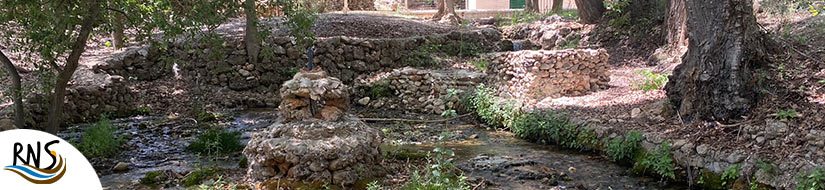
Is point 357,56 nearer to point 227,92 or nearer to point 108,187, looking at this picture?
A: point 227,92

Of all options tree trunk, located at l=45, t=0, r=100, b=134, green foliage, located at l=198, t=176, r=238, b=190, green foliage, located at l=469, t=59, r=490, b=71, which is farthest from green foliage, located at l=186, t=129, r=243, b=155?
green foliage, located at l=469, t=59, r=490, b=71

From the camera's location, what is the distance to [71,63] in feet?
24.7

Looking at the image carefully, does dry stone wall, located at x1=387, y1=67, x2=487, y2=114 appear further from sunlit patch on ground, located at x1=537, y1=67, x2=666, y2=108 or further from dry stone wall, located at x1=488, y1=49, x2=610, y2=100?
sunlit patch on ground, located at x1=537, y1=67, x2=666, y2=108

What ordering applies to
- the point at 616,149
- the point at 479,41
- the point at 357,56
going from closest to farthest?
the point at 616,149, the point at 357,56, the point at 479,41

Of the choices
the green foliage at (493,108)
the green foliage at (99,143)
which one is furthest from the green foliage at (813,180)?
the green foliage at (99,143)

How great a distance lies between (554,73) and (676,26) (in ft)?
13.3

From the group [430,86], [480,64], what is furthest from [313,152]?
[480,64]

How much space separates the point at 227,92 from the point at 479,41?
665 cm

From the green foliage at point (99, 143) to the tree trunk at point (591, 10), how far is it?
12171mm

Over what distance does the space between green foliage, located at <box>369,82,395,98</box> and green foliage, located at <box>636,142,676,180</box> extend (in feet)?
23.4

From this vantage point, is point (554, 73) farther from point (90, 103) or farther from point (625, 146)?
point (90, 103)

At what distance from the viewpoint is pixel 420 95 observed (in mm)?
13328

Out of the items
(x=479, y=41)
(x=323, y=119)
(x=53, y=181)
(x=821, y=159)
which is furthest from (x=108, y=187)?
(x=479, y=41)

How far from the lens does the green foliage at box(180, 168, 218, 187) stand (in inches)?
260
